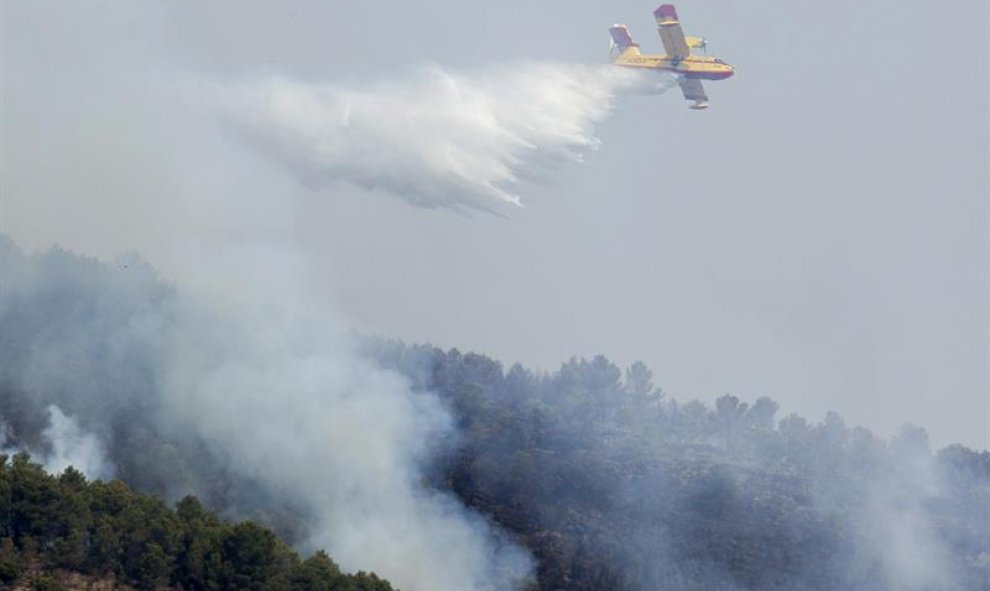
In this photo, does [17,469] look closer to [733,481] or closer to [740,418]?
[733,481]

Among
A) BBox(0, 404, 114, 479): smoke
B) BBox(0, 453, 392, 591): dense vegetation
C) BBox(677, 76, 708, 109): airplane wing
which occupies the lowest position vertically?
BBox(0, 453, 392, 591): dense vegetation

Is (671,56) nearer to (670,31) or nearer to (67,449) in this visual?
(670,31)

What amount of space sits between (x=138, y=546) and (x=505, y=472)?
33947 mm

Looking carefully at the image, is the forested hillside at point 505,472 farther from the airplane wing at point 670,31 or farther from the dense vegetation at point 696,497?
the airplane wing at point 670,31

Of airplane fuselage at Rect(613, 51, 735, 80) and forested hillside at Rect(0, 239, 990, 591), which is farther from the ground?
airplane fuselage at Rect(613, 51, 735, 80)

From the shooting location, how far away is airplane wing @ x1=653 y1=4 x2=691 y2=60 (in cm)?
11506

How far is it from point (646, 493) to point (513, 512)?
9439 millimetres

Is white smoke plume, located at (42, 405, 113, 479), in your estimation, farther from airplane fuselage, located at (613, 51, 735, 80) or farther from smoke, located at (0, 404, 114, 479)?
airplane fuselage, located at (613, 51, 735, 80)

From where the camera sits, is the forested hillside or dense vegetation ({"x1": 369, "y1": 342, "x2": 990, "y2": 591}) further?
dense vegetation ({"x1": 369, "y1": 342, "x2": 990, "y2": 591})

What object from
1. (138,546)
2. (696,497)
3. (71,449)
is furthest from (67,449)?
(696,497)

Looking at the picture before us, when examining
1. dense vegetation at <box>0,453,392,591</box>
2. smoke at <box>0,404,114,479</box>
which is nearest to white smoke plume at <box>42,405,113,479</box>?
smoke at <box>0,404,114,479</box>

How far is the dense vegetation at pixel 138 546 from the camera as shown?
9375 cm

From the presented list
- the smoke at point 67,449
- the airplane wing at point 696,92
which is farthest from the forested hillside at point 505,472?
the airplane wing at point 696,92

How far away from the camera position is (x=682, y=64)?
4564 inches
